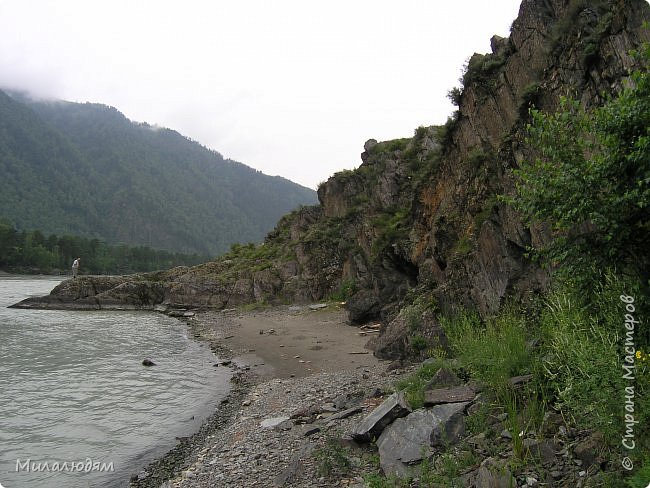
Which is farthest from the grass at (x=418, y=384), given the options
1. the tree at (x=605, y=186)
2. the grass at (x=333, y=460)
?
the tree at (x=605, y=186)

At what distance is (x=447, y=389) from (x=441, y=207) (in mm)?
13373

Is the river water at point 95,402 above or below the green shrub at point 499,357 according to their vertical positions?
below

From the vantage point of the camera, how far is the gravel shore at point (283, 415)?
25.3ft

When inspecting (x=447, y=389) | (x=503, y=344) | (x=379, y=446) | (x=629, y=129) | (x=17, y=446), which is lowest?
(x=17, y=446)

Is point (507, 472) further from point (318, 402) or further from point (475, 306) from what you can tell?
point (475, 306)

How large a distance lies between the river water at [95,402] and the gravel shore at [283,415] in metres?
0.97

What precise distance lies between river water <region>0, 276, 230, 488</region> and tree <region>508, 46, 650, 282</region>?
10.00m

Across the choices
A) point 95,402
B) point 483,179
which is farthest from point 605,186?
point 95,402

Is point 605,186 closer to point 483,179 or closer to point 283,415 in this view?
point 283,415

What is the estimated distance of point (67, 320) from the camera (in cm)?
3862

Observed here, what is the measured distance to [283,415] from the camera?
11531 mm

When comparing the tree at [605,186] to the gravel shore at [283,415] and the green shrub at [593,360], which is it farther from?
the gravel shore at [283,415]

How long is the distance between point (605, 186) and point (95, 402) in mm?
15997

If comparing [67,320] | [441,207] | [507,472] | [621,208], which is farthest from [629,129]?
[67,320]
